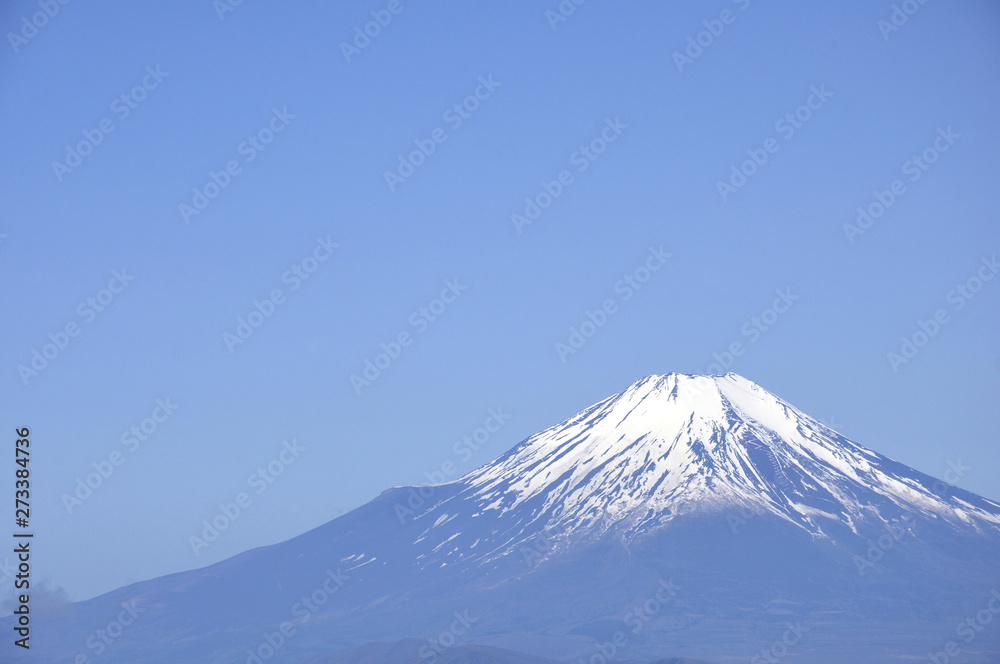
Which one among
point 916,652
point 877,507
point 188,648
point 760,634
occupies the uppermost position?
point 188,648

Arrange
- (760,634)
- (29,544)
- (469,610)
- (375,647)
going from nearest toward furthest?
(29,544) < (375,647) < (760,634) < (469,610)

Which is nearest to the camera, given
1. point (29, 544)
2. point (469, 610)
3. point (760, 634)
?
point (29, 544)

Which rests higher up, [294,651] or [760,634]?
[294,651]

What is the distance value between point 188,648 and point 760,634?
88189 mm

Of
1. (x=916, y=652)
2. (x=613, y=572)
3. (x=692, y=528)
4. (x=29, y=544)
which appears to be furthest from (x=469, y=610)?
(x=29, y=544)

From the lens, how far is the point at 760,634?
17000 cm

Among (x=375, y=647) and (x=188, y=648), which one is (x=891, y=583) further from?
(x=188, y=648)

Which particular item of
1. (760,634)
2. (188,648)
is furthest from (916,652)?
(188,648)

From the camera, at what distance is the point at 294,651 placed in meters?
183

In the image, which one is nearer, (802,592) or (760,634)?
(760,634)

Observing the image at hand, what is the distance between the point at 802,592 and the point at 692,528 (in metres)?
19.8

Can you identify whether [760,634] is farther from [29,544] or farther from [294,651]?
[29,544]

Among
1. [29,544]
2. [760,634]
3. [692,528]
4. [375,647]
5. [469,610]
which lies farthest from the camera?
[692,528]

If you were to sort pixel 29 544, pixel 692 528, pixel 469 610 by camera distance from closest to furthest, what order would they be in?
pixel 29 544 < pixel 469 610 < pixel 692 528
